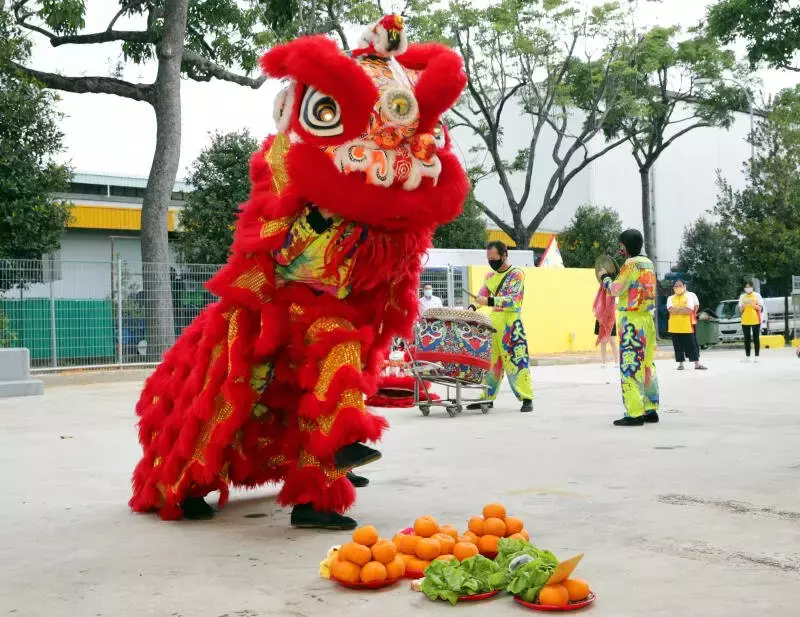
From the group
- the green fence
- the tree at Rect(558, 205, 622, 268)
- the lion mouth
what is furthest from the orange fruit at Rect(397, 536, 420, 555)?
the tree at Rect(558, 205, 622, 268)

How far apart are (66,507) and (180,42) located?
15.1 m

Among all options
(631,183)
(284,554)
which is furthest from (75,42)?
(631,183)

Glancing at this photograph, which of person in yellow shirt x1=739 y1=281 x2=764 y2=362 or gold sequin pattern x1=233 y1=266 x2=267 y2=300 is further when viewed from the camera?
person in yellow shirt x1=739 y1=281 x2=764 y2=362

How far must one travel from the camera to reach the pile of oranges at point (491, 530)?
365 cm

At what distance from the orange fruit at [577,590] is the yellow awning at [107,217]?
87.7 ft

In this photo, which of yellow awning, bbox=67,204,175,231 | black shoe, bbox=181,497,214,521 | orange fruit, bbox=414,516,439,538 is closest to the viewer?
orange fruit, bbox=414,516,439,538

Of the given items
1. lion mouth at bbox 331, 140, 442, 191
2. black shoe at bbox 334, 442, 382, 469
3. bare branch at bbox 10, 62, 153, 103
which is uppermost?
bare branch at bbox 10, 62, 153, 103

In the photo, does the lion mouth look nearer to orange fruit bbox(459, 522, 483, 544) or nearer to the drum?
orange fruit bbox(459, 522, 483, 544)

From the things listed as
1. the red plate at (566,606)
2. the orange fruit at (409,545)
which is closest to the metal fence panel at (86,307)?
the orange fruit at (409,545)

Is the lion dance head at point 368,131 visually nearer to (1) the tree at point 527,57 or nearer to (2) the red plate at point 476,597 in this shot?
(2) the red plate at point 476,597

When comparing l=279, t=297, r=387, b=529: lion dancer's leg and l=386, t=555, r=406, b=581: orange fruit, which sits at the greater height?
l=279, t=297, r=387, b=529: lion dancer's leg

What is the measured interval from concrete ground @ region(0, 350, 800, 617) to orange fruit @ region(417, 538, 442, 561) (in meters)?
0.17

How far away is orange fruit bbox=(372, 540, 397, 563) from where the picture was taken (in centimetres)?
338

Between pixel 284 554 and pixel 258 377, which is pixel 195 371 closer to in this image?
pixel 258 377
